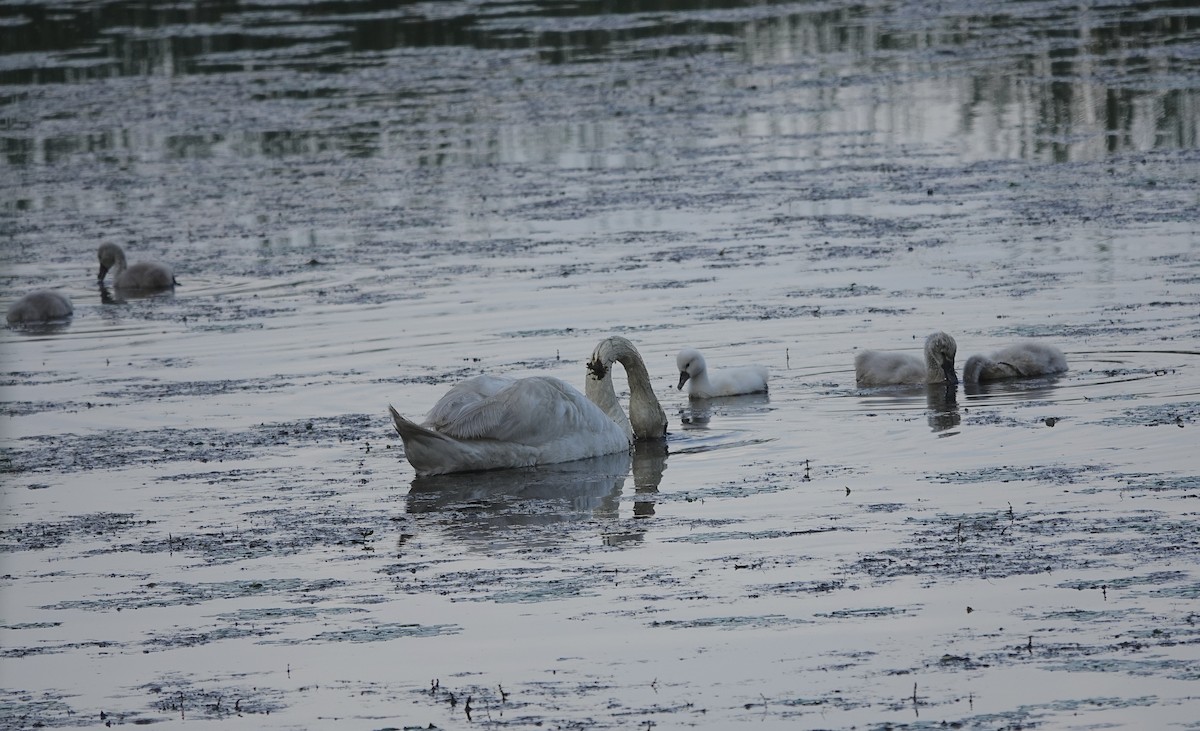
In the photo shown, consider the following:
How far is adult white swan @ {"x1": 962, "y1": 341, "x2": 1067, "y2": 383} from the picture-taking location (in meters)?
12.7

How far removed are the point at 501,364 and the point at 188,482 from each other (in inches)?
126

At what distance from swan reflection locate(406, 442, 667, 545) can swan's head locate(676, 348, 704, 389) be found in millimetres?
1223

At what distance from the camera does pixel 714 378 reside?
1304 centimetres

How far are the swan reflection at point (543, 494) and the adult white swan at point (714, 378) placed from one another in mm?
1099

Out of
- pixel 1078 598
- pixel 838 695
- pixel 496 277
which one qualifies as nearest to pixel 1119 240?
pixel 496 277

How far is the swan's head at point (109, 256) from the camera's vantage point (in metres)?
19.0

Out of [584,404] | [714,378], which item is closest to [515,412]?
[584,404]

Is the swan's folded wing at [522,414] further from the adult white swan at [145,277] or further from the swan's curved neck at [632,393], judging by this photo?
the adult white swan at [145,277]

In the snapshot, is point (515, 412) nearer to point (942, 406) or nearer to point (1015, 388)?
point (942, 406)

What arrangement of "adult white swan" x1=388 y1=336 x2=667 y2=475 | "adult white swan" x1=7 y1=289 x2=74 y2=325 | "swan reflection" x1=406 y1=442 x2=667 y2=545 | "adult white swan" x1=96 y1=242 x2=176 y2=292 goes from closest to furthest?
"swan reflection" x1=406 y1=442 x2=667 y2=545 < "adult white swan" x1=388 y1=336 x2=667 y2=475 < "adult white swan" x1=7 y1=289 x2=74 y2=325 < "adult white swan" x1=96 y1=242 x2=176 y2=292

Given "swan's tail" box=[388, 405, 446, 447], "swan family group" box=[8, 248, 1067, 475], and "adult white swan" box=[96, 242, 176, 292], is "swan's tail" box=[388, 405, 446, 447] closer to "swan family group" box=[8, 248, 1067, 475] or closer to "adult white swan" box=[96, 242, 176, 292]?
"swan family group" box=[8, 248, 1067, 475]

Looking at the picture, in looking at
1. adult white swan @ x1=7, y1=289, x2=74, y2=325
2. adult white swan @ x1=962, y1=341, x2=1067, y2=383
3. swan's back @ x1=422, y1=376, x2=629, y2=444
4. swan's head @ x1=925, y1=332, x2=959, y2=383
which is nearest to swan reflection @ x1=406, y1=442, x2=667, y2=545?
swan's back @ x1=422, y1=376, x2=629, y2=444

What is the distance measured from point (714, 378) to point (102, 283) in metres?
8.01

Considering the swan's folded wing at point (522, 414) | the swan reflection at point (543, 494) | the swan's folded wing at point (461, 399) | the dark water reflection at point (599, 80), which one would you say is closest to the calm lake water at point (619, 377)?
the swan reflection at point (543, 494)
